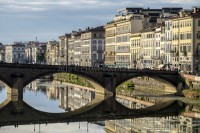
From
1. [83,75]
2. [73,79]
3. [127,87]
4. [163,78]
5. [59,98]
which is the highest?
[83,75]

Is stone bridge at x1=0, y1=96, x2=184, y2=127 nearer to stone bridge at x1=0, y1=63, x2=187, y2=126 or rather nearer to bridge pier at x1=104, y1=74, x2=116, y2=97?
stone bridge at x1=0, y1=63, x2=187, y2=126

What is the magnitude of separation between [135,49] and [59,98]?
32.7 metres

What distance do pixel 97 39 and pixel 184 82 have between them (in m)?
71.9

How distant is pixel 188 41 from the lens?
94.7 m

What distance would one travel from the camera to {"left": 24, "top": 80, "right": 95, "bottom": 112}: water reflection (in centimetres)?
7831

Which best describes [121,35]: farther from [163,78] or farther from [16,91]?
[16,91]

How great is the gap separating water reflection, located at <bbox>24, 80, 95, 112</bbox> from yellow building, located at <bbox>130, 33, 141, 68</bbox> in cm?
1318

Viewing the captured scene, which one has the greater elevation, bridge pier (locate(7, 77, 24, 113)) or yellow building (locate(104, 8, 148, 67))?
yellow building (locate(104, 8, 148, 67))

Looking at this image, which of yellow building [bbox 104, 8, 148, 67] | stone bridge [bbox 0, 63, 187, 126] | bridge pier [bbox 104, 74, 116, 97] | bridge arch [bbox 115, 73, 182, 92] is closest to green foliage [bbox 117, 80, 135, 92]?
bridge arch [bbox 115, 73, 182, 92]

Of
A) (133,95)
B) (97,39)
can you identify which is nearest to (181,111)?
(133,95)

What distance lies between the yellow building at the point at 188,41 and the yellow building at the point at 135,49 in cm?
2000

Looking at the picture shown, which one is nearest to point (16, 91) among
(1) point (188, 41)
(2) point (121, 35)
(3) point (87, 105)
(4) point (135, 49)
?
(3) point (87, 105)

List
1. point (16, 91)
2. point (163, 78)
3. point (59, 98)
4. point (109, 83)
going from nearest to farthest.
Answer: point (16, 91) < point (109, 83) < point (163, 78) < point (59, 98)

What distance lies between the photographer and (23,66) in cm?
8175
